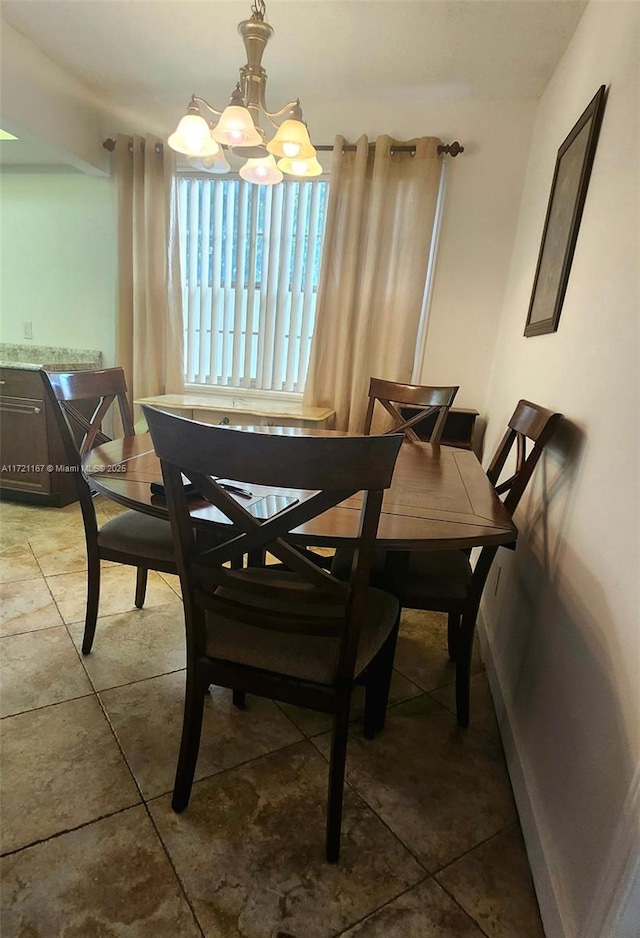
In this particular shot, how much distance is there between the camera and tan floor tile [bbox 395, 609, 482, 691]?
1733mm

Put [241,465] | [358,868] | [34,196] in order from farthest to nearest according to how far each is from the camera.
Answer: [34,196]
[358,868]
[241,465]

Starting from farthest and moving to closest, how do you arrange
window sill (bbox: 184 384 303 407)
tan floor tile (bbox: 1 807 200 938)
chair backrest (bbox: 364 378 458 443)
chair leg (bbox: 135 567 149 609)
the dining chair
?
window sill (bbox: 184 384 303 407)
chair backrest (bbox: 364 378 458 443)
chair leg (bbox: 135 567 149 609)
the dining chair
tan floor tile (bbox: 1 807 200 938)

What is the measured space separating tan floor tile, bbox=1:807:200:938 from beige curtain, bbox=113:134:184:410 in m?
2.68

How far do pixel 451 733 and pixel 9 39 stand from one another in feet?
12.0

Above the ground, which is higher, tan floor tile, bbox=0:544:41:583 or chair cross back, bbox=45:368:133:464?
chair cross back, bbox=45:368:133:464

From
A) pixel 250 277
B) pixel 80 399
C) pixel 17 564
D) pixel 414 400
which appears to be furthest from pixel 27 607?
pixel 250 277

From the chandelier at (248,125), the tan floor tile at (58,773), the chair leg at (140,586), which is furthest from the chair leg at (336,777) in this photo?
the chandelier at (248,125)

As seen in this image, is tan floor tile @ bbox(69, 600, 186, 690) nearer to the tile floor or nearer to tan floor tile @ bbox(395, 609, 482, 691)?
the tile floor

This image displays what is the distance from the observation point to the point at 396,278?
2850mm

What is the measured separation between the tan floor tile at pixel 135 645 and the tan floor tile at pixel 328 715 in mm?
469

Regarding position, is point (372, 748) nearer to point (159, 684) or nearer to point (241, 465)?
point (159, 684)

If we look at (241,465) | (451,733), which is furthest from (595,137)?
(451,733)

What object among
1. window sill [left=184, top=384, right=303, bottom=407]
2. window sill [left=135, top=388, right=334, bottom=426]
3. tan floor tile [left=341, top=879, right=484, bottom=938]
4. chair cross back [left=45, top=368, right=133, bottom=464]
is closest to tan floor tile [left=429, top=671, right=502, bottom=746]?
tan floor tile [left=341, top=879, right=484, bottom=938]

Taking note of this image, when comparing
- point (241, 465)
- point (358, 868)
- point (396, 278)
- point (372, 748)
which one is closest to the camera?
point (241, 465)
